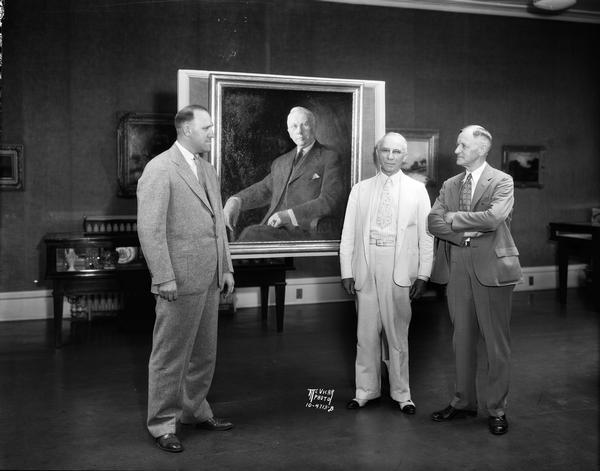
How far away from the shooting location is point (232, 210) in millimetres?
5094

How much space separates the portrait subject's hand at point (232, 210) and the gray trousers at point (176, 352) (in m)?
1.17

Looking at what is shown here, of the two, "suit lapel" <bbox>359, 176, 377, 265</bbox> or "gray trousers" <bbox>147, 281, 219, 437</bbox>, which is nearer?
"gray trousers" <bbox>147, 281, 219, 437</bbox>

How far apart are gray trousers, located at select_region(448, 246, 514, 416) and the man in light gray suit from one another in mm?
1577

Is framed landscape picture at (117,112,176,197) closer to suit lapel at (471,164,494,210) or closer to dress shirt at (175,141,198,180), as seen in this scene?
dress shirt at (175,141,198,180)

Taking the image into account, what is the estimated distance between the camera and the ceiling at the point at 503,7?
9.06 metres

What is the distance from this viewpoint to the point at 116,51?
7.89 m

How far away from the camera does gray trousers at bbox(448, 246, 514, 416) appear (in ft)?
13.6

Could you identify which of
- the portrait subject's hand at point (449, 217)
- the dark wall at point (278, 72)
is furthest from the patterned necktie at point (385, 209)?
the dark wall at point (278, 72)

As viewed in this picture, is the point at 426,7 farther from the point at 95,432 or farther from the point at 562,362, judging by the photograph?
the point at 95,432

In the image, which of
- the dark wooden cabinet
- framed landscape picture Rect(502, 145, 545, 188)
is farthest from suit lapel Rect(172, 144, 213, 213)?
framed landscape picture Rect(502, 145, 545, 188)

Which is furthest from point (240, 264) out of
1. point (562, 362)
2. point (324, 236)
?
point (562, 362)

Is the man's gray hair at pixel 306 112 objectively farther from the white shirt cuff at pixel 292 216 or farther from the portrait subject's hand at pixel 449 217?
the portrait subject's hand at pixel 449 217

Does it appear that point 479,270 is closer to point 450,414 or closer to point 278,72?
point 450,414

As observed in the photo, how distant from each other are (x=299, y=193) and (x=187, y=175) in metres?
1.59
